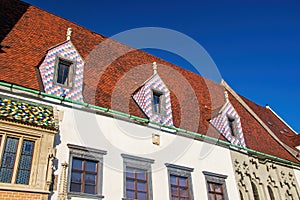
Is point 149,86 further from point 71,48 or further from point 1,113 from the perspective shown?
point 1,113

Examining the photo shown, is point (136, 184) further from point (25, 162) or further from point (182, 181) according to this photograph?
point (25, 162)

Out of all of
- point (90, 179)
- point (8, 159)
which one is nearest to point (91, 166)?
point (90, 179)

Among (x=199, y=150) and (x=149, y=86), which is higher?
(x=149, y=86)

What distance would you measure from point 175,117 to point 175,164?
2.38m

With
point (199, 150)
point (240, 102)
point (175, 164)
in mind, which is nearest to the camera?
point (175, 164)

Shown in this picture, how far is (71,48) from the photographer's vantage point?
11.4m

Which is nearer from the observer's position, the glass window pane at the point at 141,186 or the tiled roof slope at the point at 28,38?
the tiled roof slope at the point at 28,38

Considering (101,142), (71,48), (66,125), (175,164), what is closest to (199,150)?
(175,164)

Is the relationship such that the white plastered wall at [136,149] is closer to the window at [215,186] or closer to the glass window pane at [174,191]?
the window at [215,186]

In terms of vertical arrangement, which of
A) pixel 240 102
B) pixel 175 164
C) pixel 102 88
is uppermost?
pixel 240 102

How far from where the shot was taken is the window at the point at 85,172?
853cm

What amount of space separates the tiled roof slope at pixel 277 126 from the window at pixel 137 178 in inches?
474

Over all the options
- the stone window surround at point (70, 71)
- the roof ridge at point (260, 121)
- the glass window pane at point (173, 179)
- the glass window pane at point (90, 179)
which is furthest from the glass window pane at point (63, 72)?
the roof ridge at point (260, 121)

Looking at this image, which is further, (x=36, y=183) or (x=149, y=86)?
(x=149, y=86)
